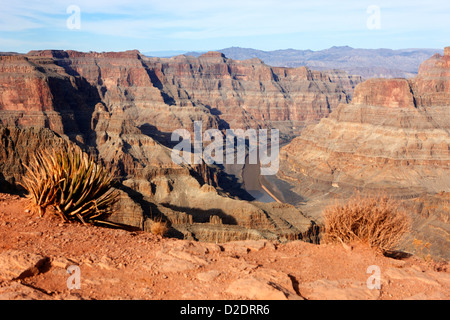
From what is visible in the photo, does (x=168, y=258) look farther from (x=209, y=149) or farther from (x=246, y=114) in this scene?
(x=246, y=114)

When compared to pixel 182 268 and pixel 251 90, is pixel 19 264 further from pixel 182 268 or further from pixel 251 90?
pixel 251 90

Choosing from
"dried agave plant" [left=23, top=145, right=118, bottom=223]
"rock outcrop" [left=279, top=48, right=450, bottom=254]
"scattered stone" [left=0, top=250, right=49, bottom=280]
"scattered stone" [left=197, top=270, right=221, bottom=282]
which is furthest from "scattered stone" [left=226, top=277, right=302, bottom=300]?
"rock outcrop" [left=279, top=48, right=450, bottom=254]

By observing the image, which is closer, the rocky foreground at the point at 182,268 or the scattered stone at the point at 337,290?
the rocky foreground at the point at 182,268

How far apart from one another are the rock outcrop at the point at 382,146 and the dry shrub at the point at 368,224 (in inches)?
2001

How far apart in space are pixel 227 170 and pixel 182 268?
93.7 metres

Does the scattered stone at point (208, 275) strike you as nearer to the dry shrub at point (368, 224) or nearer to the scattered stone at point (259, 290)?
the scattered stone at point (259, 290)

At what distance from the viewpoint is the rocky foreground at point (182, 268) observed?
658cm

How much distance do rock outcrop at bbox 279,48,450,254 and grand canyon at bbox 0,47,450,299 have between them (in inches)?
14.4

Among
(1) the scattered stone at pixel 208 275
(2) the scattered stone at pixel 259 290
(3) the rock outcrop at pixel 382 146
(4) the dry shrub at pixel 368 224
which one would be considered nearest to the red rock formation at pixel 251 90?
(3) the rock outcrop at pixel 382 146

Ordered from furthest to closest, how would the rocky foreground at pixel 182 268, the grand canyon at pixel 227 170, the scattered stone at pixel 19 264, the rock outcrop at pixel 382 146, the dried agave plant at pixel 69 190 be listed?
the rock outcrop at pixel 382 146 < the dried agave plant at pixel 69 190 < the grand canyon at pixel 227 170 < the scattered stone at pixel 19 264 < the rocky foreground at pixel 182 268

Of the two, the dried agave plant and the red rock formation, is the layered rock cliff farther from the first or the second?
the dried agave plant

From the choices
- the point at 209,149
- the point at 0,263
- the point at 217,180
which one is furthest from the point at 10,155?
the point at 209,149

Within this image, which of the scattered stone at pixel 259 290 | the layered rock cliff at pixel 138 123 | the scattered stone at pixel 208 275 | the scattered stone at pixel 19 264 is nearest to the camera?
the scattered stone at pixel 259 290

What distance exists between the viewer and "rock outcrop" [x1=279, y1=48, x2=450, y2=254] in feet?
242
